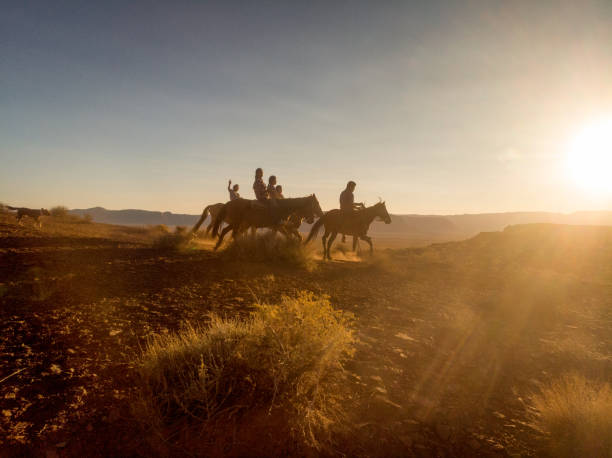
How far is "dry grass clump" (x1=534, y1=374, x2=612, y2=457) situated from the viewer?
2.43m

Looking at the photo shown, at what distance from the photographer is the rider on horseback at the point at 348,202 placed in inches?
522

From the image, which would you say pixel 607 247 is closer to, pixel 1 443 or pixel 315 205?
pixel 315 205

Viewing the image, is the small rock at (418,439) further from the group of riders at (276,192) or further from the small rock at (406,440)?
the group of riders at (276,192)

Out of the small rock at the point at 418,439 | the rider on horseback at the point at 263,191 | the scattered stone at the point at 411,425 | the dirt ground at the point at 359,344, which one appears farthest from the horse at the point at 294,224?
the small rock at the point at 418,439

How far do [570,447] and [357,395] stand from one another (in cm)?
179

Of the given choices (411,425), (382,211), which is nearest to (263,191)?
(382,211)

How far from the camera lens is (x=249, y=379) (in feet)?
8.50

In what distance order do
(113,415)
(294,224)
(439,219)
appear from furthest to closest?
1. (439,219)
2. (294,224)
3. (113,415)

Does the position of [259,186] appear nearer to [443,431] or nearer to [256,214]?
[256,214]

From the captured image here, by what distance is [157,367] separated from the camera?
2.51 meters

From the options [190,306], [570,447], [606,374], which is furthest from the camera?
[190,306]

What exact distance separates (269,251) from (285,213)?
6.83ft

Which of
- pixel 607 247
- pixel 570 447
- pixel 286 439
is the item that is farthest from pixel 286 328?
pixel 607 247

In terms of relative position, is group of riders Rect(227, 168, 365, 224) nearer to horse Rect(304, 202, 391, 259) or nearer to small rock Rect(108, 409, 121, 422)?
horse Rect(304, 202, 391, 259)
